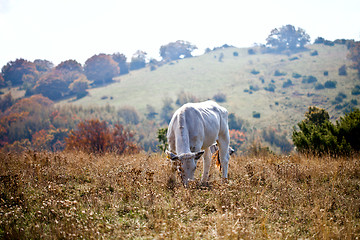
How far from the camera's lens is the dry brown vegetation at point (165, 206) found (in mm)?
3641

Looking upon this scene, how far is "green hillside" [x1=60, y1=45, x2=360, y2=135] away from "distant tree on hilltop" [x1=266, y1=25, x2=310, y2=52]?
8.94 metres

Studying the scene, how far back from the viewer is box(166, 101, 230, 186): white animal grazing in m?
5.50

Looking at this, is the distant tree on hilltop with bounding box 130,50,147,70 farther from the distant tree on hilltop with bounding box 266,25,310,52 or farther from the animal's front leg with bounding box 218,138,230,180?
the animal's front leg with bounding box 218,138,230,180

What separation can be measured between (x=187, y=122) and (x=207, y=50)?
138489mm

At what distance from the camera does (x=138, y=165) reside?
7.68 m

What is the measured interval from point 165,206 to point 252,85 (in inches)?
3048

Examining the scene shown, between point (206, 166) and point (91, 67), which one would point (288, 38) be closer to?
point (91, 67)

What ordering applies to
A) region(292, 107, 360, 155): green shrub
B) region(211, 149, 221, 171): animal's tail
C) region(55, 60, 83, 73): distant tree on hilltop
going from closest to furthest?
region(211, 149, 221, 171): animal's tail < region(292, 107, 360, 155): green shrub < region(55, 60, 83, 73): distant tree on hilltop

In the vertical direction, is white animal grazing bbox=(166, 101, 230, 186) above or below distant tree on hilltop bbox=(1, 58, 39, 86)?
below

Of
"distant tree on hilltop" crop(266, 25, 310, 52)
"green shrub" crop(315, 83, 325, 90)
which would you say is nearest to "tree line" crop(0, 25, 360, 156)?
"distant tree on hilltop" crop(266, 25, 310, 52)

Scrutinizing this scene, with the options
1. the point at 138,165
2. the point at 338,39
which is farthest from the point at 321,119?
the point at 338,39

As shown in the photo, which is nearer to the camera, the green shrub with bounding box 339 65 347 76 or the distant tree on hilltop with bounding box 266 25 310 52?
the green shrub with bounding box 339 65 347 76

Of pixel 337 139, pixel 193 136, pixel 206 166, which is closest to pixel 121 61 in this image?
pixel 337 139

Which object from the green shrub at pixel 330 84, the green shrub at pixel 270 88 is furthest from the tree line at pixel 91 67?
the green shrub at pixel 270 88
